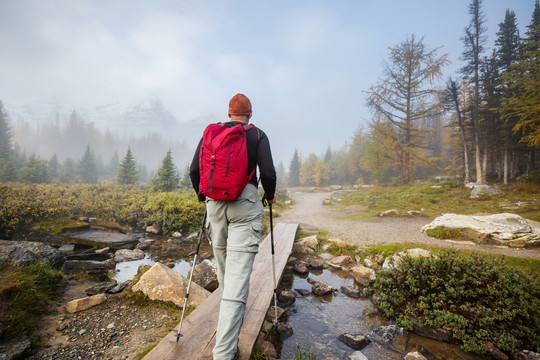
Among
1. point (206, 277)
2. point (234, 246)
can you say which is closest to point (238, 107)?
point (234, 246)

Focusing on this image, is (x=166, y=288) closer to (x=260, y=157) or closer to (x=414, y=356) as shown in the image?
(x=260, y=157)

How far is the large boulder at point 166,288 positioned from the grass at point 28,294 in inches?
53.3

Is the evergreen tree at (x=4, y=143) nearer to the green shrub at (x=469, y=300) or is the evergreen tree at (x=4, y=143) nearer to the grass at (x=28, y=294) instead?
the grass at (x=28, y=294)

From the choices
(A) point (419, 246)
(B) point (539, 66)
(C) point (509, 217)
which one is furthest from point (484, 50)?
(A) point (419, 246)

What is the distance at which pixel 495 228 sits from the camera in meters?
8.13

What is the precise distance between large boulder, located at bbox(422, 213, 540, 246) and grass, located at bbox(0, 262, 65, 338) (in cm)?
1181

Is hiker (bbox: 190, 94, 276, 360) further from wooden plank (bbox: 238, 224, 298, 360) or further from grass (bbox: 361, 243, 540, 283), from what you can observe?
grass (bbox: 361, 243, 540, 283)

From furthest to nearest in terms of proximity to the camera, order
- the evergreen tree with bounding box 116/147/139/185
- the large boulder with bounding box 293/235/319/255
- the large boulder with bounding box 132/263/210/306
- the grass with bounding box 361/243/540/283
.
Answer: the evergreen tree with bounding box 116/147/139/185
the large boulder with bounding box 293/235/319/255
the grass with bounding box 361/243/540/283
the large boulder with bounding box 132/263/210/306

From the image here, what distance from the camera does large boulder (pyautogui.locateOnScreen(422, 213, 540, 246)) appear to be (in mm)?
7609

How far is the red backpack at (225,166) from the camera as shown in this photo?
2336mm

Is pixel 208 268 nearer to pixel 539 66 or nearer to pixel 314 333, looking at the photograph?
pixel 314 333

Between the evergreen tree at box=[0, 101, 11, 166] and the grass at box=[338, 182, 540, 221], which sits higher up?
the evergreen tree at box=[0, 101, 11, 166]

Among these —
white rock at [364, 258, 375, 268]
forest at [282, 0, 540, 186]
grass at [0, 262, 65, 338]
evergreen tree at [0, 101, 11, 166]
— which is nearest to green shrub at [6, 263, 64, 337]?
grass at [0, 262, 65, 338]

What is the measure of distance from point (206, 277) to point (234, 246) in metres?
3.24
